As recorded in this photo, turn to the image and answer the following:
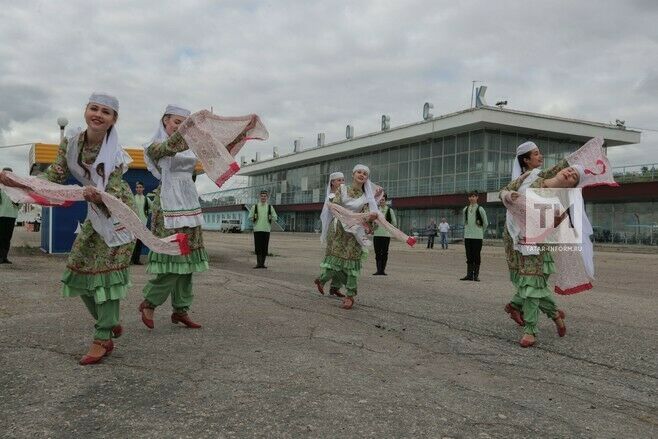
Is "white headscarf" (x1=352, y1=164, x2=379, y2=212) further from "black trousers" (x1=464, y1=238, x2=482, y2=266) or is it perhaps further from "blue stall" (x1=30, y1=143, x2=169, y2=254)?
"blue stall" (x1=30, y1=143, x2=169, y2=254)

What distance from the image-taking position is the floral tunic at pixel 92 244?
13.1ft

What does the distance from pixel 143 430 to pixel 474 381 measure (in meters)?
2.24

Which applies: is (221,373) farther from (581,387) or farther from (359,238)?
(359,238)

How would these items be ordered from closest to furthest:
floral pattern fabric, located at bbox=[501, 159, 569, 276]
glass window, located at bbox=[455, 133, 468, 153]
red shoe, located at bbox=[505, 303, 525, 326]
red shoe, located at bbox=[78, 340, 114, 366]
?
red shoe, located at bbox=[78, 340, 114, 366] < floral pattern fabric, located at bbox=[501, 159, 569, 276] < red shoe, located at bbox=[505, 303, 525, 326] < glass window, located at bbox=[455, 133, 468, 153]

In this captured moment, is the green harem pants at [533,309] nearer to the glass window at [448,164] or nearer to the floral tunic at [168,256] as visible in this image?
the floral tunic at [168,256]

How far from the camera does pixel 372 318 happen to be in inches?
245

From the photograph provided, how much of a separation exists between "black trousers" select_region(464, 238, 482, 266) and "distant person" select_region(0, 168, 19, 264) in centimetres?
969

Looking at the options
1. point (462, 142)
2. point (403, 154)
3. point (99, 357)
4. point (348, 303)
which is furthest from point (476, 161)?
point (99, 357)

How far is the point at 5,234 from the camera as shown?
38.2ft

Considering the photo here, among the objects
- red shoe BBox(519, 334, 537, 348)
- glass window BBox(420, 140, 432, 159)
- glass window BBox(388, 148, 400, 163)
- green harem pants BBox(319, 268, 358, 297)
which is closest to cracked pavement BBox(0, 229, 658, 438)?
red shoe BBox(519, 334, 537, 348)

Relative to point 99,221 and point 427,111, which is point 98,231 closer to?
point 99,221

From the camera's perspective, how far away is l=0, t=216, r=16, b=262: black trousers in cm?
1146

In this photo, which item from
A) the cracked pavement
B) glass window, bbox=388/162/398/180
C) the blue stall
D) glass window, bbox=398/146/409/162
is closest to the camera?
the cracked pavement

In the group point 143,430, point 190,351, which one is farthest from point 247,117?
point 143,430
